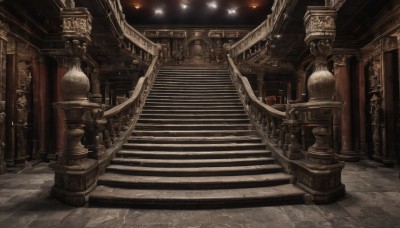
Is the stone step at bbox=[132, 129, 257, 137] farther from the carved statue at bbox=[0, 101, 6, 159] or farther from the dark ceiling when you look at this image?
the dark ceiling

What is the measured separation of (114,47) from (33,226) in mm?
8411

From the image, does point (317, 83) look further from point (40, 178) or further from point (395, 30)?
point (40, 178)

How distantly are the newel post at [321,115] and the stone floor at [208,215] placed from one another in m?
0.29

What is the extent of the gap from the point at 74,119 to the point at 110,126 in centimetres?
156

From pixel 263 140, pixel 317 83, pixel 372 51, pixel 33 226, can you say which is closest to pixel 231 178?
pixel 263 140

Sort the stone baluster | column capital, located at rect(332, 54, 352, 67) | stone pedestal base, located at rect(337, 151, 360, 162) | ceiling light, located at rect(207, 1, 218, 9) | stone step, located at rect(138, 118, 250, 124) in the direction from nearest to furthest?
the stone baluster → stone step, located at rect(138, 118, 250, 124) → stone pedestal base, located at rect(337, 151, 360, 162) → column capital, located at rect(332, 54, 352, 67) → ceiling light, located at rect(207, 1, 218, 9)

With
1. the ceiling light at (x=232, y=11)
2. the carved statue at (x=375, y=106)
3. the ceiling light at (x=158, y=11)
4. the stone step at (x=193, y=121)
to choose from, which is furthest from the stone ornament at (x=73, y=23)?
the ceiling light at (x=232, y=11)

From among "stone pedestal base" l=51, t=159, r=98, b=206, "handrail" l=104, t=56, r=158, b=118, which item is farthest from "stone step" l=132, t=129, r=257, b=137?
"stone pedestal base" l=51, t=159, r=98, b=206

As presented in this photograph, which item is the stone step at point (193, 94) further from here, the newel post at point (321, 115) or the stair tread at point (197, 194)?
the stair tread at point (197, 194)

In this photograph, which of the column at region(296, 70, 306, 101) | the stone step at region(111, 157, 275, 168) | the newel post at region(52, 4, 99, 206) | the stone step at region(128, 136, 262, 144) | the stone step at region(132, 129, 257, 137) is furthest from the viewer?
the column at region(296, 70, 306, 101)

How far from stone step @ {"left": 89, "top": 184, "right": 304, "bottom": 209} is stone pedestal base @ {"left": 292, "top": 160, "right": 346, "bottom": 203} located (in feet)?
0.68

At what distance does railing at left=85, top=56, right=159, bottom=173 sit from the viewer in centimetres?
483

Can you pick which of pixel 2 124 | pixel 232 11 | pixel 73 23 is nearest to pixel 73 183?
pixel 73 23

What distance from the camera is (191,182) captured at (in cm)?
452
